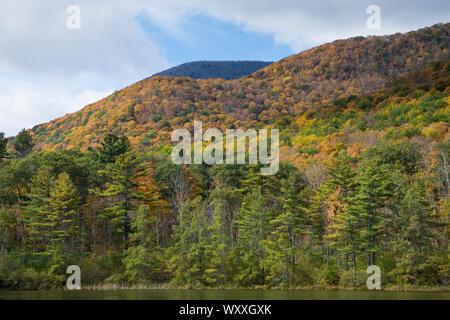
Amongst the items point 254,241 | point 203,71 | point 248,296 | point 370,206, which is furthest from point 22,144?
point 203,71

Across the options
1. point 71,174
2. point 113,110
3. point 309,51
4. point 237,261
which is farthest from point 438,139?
point 309,51

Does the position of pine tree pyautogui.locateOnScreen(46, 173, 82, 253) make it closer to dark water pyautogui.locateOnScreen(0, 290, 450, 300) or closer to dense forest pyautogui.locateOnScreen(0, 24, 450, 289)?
dense forest pyautogui.locateOnScreen(0, 24, 450, 289)

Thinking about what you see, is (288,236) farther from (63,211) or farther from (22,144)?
(22,144)

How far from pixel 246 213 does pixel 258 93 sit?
7422 cm

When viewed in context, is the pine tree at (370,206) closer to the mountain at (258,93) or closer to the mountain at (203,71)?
the mountain at (258,93)

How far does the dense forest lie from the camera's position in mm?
34781

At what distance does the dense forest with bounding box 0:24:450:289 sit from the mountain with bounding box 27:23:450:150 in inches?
843

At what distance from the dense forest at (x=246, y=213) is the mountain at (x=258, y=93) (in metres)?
21.4

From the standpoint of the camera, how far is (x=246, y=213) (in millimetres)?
38844

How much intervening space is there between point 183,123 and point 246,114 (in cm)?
1401

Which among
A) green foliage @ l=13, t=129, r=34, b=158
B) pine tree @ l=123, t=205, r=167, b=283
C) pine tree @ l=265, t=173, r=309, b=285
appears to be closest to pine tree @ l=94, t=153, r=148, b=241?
pine tree @ l=123, t=205, r=167, b=283

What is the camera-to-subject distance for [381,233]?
1358 inches

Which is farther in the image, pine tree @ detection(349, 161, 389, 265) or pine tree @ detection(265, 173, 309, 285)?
pine tree @ detection(265, 173, 309, 285)

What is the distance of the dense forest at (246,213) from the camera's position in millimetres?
34781
